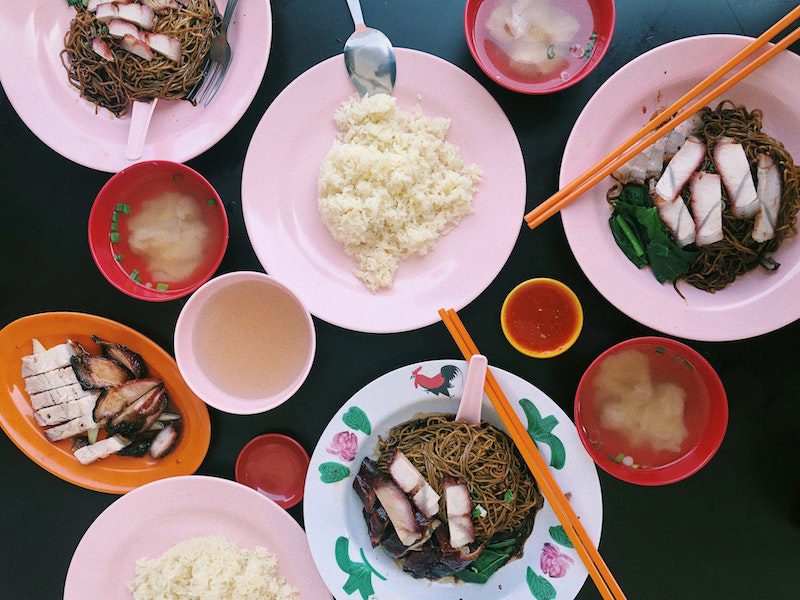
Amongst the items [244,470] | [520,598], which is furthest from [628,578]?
[244,470]

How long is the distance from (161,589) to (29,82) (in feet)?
6.38

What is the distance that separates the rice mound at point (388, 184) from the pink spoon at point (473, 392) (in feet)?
1.43

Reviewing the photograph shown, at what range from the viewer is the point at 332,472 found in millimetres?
2285

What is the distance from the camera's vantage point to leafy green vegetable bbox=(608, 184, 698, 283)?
219cm

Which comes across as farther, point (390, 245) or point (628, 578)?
point (628, 578)

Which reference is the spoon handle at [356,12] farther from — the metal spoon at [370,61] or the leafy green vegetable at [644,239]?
the leafy green vegetable at [644,239]

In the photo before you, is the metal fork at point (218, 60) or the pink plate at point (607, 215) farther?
the metal fork at point (218, 60)

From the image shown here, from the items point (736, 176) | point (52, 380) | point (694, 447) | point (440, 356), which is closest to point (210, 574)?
point (52, 380)

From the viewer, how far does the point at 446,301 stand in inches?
88.0

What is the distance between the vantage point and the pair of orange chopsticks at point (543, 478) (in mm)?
2178

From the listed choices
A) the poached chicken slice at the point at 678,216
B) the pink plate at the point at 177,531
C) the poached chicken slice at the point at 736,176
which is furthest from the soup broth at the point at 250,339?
the poached chicken slice at the point at 736,176

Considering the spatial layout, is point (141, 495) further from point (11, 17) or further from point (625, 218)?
point (625, 218)

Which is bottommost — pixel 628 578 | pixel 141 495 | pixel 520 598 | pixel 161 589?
pixel 628 578

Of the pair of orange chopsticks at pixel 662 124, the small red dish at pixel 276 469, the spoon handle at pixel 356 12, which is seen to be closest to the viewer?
the pair of orange chopsticks at pixel 662 124
